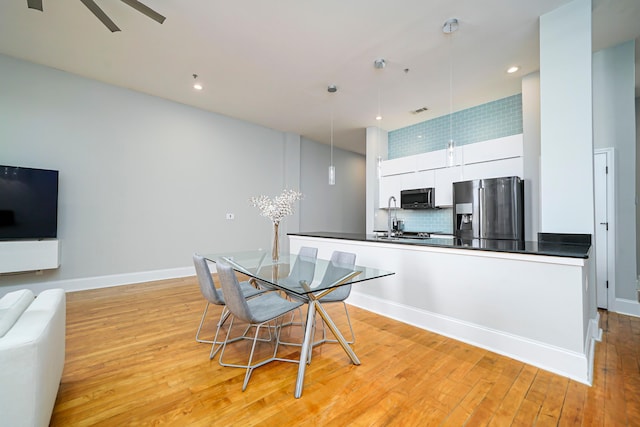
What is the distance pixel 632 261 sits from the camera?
129 inches

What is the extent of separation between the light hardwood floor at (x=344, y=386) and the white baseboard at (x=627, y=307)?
0.78 m

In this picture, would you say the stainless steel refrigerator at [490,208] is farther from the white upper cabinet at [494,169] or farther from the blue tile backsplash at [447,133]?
the blue tile backsplash at [447,133]

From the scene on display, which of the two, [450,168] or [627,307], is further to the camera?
[450,168]

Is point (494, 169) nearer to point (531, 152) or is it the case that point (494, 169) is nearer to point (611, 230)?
point (531, 152)

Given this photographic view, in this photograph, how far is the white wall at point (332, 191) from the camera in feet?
23.4

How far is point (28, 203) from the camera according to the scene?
3.55 metres

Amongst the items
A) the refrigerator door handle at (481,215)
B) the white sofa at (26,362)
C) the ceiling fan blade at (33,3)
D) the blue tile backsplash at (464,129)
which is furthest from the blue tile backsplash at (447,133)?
the ceiling fan blade at (33,3)

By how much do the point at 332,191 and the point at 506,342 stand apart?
19.2 feet

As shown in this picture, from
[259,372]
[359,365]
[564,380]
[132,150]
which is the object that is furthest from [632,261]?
[132,150]

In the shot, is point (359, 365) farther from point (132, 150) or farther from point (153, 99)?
point (153, 99)

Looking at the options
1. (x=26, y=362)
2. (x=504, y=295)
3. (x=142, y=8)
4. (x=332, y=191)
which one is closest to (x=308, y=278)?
(x=26, y=362)

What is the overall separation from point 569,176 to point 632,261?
6.03 feet

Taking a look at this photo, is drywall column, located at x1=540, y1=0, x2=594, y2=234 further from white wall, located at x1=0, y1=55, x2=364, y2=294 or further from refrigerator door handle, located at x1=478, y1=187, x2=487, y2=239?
white wall, located at x1=0, y1=55, x2=364, y2=294

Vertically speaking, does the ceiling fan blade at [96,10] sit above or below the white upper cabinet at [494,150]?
above
